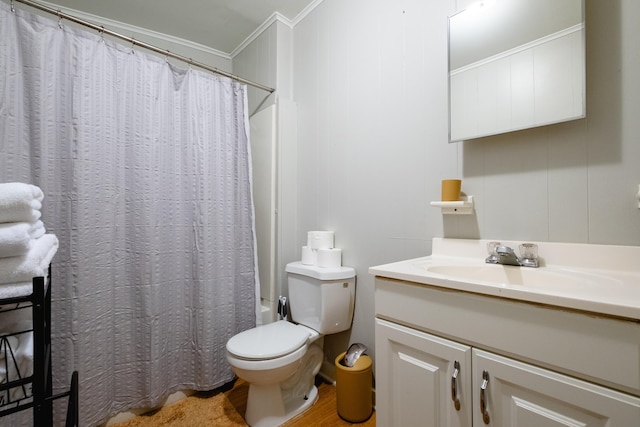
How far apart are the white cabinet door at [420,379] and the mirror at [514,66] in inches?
32.4

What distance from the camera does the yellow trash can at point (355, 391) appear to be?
54.4 inches

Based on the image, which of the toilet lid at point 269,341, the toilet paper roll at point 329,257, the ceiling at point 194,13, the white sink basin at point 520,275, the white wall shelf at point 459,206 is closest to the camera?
the white sink basin at point 520,275

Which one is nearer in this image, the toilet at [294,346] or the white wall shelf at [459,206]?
the white wall shelf at [459,206]

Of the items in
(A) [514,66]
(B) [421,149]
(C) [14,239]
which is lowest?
(C) [14,239]

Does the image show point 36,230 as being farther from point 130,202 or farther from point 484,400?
point 484,400

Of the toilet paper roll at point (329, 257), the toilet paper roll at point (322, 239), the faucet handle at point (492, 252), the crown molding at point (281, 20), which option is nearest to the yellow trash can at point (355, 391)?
the toilet paper roll at point (329, 257)

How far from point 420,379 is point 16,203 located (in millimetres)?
1173

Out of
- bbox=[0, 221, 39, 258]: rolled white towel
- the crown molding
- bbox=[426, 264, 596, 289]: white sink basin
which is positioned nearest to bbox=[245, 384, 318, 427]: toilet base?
bbox=[426, 264, 596, 289]: white sink basin

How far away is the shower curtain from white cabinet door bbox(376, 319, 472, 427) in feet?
3.44

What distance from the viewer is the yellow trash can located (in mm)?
1382

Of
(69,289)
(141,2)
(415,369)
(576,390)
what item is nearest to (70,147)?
(69,289)

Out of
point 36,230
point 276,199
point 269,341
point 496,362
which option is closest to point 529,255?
point 496,362

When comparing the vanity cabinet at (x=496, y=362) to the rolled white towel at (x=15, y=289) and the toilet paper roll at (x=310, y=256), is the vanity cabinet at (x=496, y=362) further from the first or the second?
the rolled white towel at (x=15, y=289)

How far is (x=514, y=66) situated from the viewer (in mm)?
1076
